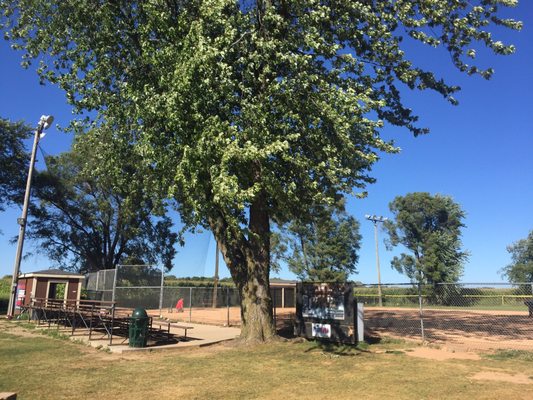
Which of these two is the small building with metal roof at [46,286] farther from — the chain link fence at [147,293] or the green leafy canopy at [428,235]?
Result: the green leafy canopy at [428,235]

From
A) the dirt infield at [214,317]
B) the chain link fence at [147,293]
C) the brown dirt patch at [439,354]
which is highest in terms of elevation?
the chain link fence at [147,293]

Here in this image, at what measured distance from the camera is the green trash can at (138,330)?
11961 mm

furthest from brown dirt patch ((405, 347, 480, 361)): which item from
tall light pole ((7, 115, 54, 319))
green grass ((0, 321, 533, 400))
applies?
tall light pole ((7, 115, 54, 319))

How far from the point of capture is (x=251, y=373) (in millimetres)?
9000

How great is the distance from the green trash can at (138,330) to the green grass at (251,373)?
0.95m

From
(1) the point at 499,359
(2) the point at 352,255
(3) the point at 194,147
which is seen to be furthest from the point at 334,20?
(2) the point at 352,255

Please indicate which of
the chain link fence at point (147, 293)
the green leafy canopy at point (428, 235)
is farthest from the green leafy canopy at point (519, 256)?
the chain link fence at point (147, 293)

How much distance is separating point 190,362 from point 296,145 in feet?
19.7

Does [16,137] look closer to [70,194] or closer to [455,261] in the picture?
[70,194]

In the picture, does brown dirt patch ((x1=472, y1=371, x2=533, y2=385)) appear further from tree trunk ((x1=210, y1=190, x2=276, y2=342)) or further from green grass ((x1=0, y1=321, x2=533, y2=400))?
tree trunk ((x1=210, y1=190, x2=276, y2=342))

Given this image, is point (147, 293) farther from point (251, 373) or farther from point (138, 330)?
point (251, 373)

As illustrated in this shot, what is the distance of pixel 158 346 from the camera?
12.2m

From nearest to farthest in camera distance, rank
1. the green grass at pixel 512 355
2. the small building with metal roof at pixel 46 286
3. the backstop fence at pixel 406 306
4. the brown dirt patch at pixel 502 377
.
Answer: the brown dirt patch at pixel 502 377 → the green grass at pixel 512 355 → the backstop fence at pixel 406 306 → the small building with metal roof at pixel 46 286

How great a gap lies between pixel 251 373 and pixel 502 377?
4871 mm
